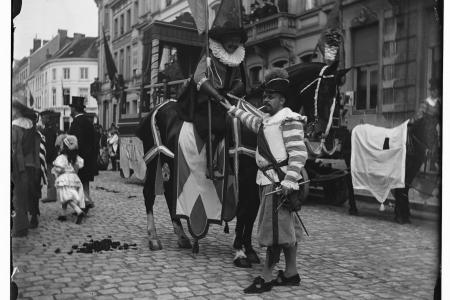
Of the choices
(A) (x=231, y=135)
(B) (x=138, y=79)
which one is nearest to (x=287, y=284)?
(A) (x=231, y=135)

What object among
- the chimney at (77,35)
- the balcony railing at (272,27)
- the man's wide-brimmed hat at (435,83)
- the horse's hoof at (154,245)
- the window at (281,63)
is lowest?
the horse's hoof at (154,245)

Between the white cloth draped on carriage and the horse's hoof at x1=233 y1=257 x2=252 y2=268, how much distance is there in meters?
3.68

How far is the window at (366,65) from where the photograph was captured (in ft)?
29.7

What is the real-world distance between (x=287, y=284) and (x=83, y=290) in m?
1.79

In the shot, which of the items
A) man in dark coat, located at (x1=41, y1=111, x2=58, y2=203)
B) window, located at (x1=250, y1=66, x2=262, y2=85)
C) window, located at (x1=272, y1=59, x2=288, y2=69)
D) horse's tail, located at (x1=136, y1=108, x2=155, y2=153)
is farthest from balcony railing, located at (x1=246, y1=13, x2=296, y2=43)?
man in dark coat, located at (x1=41, y1=111, x2=58, y2=203)

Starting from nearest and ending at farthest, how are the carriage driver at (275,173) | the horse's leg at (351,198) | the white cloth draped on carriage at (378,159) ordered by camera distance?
the carriage driver at (275,173), the white cloth draped on carriage at (378,159), the horse's leg at (351,198)

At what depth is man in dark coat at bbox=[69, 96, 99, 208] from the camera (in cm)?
647

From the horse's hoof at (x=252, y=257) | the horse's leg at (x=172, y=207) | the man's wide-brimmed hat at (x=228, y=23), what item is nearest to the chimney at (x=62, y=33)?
the man's wide-brimmed hat at (x=228, y=23)

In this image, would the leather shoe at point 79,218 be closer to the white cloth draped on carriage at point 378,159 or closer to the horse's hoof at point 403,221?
the white cloth draped on carriage at point 378,159

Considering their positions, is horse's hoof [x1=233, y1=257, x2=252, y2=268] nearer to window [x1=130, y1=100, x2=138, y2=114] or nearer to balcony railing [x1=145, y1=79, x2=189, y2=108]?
balcony railing [x1=145, y1=79, x2=189, y2=108]

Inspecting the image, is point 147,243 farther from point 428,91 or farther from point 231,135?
point 428,91

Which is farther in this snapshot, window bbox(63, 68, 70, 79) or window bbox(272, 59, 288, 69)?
window bbox(272, 59, 288, 69)

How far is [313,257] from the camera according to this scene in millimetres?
5273

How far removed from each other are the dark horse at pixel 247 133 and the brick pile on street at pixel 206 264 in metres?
0.32
